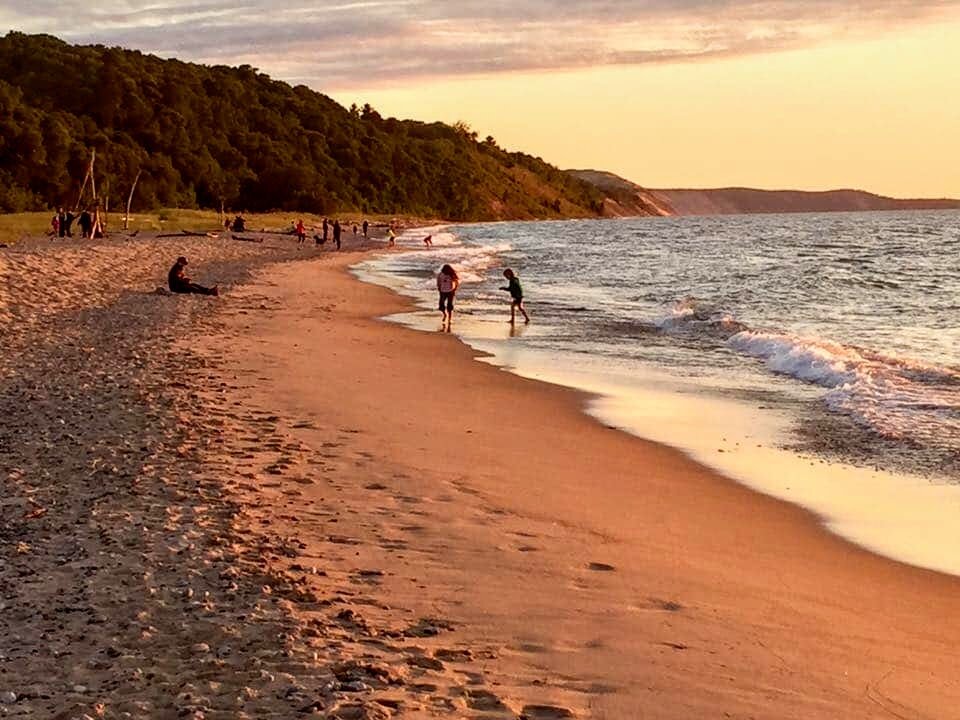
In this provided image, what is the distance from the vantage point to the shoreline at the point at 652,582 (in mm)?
5023

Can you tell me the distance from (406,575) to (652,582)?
4.76 ft

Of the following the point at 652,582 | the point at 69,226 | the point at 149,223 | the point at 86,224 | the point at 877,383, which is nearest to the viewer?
the point at 652,582

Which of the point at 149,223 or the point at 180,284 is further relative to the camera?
the point at 149,223

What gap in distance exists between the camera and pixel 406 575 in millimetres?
6305

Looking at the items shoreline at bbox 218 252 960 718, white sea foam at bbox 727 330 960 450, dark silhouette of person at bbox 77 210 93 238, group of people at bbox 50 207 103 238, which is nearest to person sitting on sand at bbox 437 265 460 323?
white sea foam at bbox 727 330 960 450

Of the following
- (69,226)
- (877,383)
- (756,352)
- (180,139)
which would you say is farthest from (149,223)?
(877,383)

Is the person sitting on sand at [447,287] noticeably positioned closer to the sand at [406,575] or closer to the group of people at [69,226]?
the sand at [406,575]

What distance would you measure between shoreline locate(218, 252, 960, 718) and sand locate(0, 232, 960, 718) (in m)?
0.02

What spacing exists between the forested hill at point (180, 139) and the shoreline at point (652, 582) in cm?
6295

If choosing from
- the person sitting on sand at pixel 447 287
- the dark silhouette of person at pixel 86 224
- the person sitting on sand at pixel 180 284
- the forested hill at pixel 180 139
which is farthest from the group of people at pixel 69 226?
the person sitting on sand at pixel 447 287

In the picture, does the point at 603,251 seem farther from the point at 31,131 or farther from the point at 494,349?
the point at 494,349

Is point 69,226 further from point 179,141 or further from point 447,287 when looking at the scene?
point 179,141

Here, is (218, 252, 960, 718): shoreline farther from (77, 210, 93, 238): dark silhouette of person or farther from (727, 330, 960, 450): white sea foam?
(77, 210, 93, 238): dark silhouette of person

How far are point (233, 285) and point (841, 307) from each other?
17.2 metres
